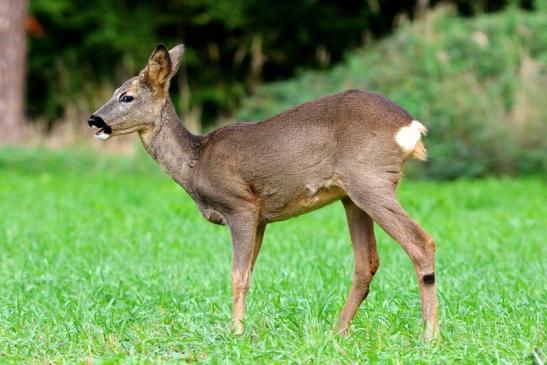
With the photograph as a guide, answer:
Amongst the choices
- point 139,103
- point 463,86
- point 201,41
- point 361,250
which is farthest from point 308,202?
point 201,41

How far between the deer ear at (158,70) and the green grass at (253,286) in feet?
4.10

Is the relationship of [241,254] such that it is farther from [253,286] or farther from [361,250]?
[253,286]

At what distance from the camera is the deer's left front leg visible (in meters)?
5.80

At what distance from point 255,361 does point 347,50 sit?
20268 millimetres

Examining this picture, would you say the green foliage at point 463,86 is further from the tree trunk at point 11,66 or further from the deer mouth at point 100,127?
the deer mouth at point 100,127

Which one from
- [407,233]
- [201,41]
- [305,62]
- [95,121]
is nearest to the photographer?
[407,233]

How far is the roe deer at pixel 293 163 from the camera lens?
557 centimetres

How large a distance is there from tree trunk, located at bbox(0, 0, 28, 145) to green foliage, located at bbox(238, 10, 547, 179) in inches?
140

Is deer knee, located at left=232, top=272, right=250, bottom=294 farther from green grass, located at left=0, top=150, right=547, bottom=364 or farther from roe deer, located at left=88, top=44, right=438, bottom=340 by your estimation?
green grass, located at left=0, top=150, right=547, bottom=364

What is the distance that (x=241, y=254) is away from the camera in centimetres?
587

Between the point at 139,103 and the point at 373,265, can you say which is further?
the point at 139,103

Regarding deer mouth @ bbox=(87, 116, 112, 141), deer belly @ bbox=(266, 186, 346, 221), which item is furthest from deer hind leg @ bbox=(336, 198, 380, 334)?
deer mouth @ bbox=(87, 116, 112, 141)

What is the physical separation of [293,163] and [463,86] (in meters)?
10.5

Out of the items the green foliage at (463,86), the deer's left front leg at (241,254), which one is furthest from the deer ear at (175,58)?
the green foliage at (463,86)
